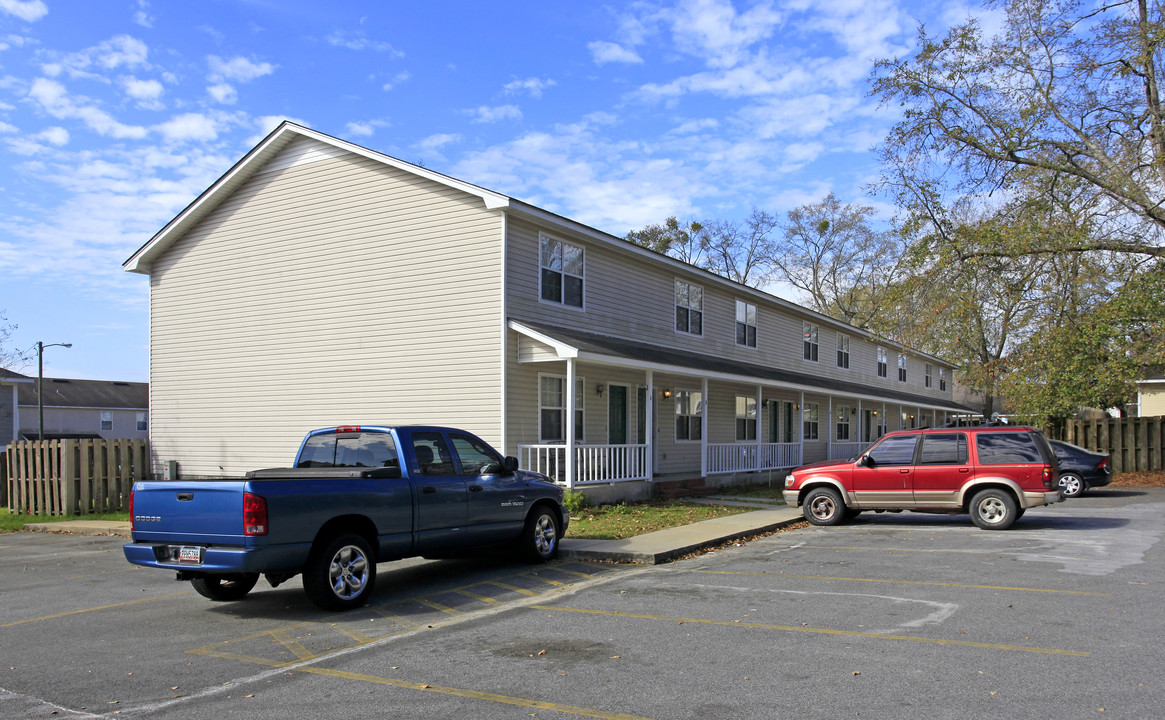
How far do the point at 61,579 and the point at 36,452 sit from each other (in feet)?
32.2

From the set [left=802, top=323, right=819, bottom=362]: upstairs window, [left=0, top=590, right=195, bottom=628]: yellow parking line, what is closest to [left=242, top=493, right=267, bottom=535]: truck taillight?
[left=0, top=590, right=195, bottom=628]: yellow parking line

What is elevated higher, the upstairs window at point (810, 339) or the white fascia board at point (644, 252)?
the white fascia board at point (644, 252)

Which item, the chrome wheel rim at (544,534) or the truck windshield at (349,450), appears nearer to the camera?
the truck windshield at (349,450)

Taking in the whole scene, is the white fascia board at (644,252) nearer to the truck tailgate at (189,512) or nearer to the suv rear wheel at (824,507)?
the suv rear wheel at (824,507)

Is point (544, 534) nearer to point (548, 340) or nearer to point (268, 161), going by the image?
point (548, 340)

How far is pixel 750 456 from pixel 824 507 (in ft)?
28.5

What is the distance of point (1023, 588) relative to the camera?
8.64m

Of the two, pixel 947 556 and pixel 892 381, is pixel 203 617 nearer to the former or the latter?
pixel 947 556

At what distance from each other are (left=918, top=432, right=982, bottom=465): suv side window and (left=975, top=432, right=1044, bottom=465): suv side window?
239mm

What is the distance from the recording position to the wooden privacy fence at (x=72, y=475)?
17969 mm

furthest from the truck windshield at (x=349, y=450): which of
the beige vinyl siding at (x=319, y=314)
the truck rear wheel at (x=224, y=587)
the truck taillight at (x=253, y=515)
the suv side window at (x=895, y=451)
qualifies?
the suv side window at (x=895, y=451)

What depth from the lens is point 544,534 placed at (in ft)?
35.8

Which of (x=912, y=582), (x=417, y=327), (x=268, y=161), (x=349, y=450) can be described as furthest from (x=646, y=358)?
(x=268, y=161)

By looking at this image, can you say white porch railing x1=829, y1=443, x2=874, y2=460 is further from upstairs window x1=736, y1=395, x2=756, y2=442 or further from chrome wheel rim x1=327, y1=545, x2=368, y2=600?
chrome wheel rim x1=327, y1=545, x2=368, y2=600
